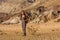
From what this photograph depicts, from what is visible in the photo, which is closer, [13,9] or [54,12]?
[54,12]

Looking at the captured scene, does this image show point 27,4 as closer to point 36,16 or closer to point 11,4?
point 11,4

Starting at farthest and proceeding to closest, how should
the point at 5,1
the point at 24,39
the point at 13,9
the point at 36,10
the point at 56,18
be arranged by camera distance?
the point at 5,1, the point at 13,9, the point at 36,10, the point at 56,18, the point at 24,39

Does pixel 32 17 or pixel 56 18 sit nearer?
pixel 56 18

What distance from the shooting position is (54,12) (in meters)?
26.7

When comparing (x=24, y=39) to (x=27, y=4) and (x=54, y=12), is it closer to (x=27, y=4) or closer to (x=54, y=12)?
(x=54, y=12)

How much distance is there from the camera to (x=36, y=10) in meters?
29.1

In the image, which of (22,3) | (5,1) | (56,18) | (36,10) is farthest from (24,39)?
(5,1)

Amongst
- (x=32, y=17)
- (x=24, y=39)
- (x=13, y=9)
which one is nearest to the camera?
(x=24, y=39)

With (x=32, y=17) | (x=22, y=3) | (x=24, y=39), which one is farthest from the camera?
(x=22, y=3)

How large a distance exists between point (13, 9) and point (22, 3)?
10.3ft

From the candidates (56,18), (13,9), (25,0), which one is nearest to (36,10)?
(56,18)

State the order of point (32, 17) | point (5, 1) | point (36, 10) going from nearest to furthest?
point (32, 17), point (36, 10), point (5, 1)

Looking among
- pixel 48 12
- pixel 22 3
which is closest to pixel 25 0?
pixel 22 3

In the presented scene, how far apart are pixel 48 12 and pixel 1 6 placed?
1432cm
